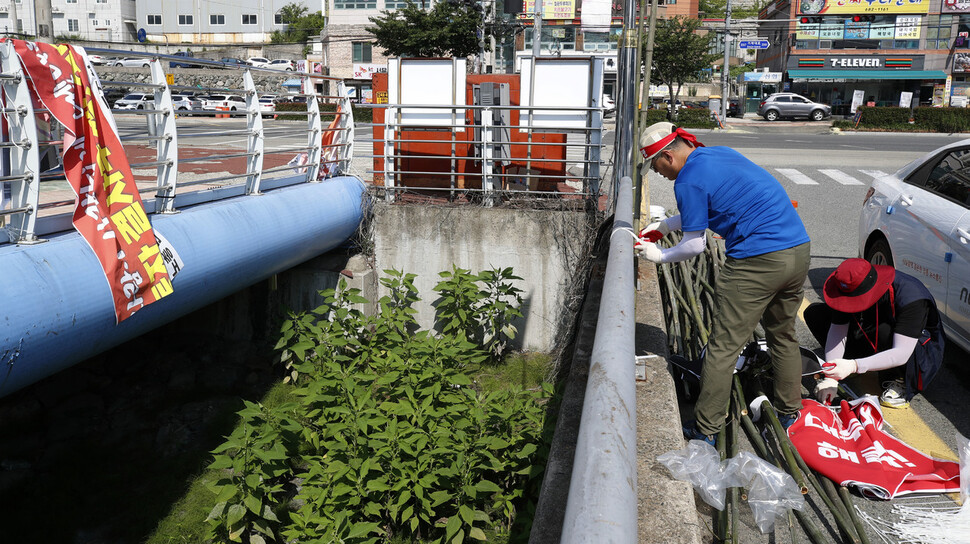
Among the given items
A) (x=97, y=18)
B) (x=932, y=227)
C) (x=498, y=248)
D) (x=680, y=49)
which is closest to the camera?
(x=932, y=227)

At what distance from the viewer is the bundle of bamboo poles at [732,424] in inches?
134

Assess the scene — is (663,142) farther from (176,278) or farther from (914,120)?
(914,120)

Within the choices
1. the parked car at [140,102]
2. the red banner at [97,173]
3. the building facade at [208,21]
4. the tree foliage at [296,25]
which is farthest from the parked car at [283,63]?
the red banner at [97,173]

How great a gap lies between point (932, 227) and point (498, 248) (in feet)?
16.3

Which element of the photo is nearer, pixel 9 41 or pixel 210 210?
pixel 9 41

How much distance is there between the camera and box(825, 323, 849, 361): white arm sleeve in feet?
17.0

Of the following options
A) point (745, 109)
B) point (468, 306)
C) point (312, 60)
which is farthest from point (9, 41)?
point (312, 60)

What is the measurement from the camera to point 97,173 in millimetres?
4957

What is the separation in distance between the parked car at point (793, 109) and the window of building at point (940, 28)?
1379cm

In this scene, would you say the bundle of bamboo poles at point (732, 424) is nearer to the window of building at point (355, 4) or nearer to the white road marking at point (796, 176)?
the white road marking at point (796, 176)

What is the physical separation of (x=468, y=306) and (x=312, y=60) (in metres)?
64.8

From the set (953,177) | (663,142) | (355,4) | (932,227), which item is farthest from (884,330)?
(355,4)

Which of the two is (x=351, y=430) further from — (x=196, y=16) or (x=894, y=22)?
(x=196, y=16)

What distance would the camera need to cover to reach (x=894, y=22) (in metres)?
53.0
